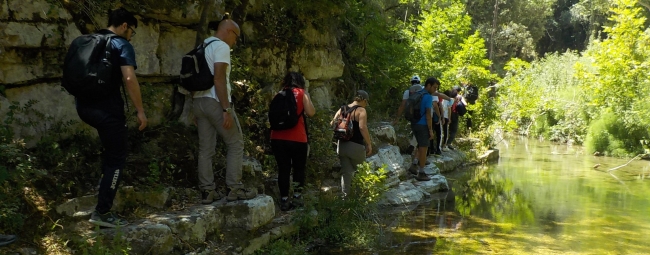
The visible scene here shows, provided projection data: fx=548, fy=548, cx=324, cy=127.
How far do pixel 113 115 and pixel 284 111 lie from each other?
205 cm

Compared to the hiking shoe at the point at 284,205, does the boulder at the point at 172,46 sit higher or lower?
higher

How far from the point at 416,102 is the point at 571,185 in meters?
4.18

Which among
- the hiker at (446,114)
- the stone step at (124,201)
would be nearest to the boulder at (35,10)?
the stone step at (124,201)

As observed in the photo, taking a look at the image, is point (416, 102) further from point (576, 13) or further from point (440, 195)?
point (576, 13)

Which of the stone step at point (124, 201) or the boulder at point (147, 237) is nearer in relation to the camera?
the boulder at point (147, 237)

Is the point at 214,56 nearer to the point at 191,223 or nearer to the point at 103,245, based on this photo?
the point at 191,223

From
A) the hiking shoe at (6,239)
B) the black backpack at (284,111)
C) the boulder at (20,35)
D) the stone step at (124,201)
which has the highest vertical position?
the boulder at (20,35)

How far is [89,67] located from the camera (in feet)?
15.2

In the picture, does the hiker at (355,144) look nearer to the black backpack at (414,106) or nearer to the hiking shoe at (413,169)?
the black backpack at (414,106)

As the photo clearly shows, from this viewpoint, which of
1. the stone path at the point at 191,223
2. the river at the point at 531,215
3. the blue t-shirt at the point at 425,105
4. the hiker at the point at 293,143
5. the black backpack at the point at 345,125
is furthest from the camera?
the blue t-shirt at the point at 425,105

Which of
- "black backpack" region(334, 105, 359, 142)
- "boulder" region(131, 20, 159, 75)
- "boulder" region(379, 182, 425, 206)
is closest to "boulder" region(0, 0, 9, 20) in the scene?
"boulder" region(131, 20, 159, 75)

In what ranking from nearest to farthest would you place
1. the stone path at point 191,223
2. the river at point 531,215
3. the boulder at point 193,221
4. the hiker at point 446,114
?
the stone path at point 191,223 → the boulder at point 193,221 → the river at point 531,215 → the hiker at point 446,114

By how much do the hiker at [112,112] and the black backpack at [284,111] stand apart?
1.82m

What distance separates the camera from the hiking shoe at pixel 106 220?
470 cm
